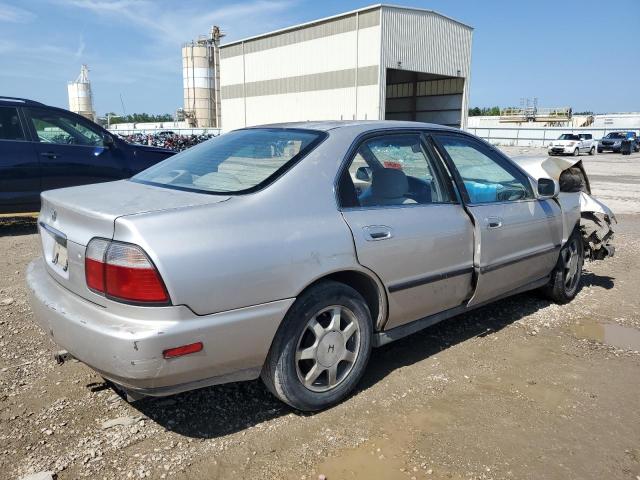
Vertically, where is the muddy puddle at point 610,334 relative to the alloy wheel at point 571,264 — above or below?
below

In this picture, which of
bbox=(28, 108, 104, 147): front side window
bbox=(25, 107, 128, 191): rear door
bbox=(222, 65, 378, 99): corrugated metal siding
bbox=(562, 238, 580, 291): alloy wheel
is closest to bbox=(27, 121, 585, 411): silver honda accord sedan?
bbox=(562, 238, 580, 291): alloy wheel

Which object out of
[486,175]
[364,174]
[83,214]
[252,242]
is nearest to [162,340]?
[252,242]

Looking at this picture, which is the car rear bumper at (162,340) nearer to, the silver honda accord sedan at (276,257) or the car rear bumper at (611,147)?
the silver honda accord sedan at (276,257)

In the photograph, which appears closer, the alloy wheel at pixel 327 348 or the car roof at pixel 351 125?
the alloy wheel at pixel 327 348

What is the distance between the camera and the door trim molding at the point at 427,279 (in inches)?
123

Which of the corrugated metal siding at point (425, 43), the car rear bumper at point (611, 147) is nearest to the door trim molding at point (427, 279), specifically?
the corrugated metal siding at point (425, 43)

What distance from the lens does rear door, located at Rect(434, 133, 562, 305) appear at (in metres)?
3.67

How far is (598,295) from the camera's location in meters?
5.29

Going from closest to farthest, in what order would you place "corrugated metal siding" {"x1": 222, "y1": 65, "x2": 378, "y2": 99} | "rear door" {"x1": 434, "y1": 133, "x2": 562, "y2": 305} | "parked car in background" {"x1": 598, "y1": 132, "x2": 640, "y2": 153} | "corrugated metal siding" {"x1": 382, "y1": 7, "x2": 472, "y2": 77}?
"rear door" {"x1": 434, "y1": 133, "x2": 562, "y2": 305} < "corrugated metal siding" {"x1": 382, "y1": 7, "x2": 472, "y2": 77} < "corrugated metal siding" {"x1": 222, "y1": 65, "x2": 378, "y2": 99} < "parked car in background" {"x1": 598, "y1": 132, "x2": 640, "y2": 153}

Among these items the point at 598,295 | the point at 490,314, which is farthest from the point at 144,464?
the point at 598,295

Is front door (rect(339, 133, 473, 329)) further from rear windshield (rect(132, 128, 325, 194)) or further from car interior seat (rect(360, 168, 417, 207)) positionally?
rear windshield (rect(132, 128, 325, 194))

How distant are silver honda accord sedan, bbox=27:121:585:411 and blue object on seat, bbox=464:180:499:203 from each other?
22mm

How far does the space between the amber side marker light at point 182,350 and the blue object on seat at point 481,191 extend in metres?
2.23

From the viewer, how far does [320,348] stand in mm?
2852
